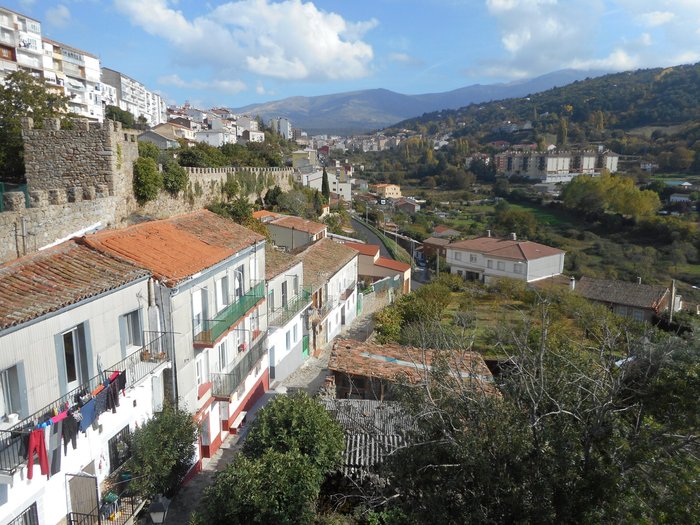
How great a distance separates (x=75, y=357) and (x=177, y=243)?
16.0 feet

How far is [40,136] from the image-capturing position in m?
17.7

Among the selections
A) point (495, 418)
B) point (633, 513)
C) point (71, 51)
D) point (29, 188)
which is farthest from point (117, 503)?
point (71, 51)

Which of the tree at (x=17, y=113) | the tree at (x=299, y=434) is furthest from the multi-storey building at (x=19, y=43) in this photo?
the tree at (x=299, y=434)

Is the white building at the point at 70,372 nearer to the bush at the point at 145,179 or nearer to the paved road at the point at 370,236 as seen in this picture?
the bush at the point at 145,179

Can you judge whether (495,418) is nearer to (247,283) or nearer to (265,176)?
(247,283)

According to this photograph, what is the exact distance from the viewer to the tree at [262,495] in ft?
29.7

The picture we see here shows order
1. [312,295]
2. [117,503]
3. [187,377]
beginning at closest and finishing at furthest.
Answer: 1. [117,503]
2. [187,377]
3. [312,295]

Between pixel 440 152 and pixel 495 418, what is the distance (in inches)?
6378

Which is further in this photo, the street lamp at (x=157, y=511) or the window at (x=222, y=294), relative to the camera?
the window at (x=222, y=294)

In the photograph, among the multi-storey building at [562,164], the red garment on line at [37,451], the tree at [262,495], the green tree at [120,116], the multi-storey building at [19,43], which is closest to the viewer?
the red garment on line at [37,451]

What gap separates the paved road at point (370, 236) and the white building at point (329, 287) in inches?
774

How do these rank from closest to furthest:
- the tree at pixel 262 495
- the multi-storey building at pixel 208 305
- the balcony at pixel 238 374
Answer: the tree at pixel 262 495, the multi-storey building at pixel 208 305, the balcony at pixel 238 374

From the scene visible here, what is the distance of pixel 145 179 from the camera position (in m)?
22.0

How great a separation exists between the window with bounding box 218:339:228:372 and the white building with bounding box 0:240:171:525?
3.02 metres
